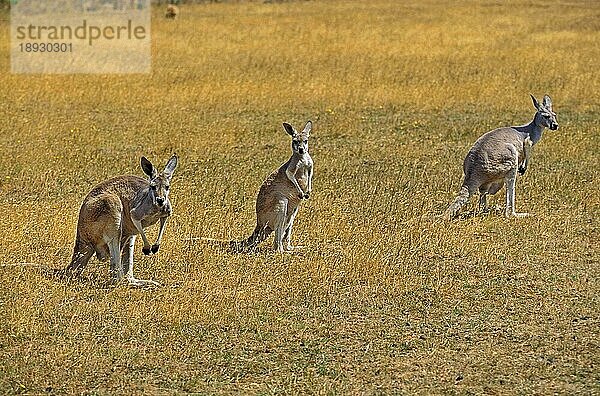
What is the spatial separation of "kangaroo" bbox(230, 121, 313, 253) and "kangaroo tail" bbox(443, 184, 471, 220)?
2139mm

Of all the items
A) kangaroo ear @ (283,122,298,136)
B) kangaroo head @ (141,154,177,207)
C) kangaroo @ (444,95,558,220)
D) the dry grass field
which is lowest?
the dry grass field

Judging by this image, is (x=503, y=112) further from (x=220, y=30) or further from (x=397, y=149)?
(x=220, y=30)

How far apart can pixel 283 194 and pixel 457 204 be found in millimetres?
2538

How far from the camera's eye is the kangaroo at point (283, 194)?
972 cm

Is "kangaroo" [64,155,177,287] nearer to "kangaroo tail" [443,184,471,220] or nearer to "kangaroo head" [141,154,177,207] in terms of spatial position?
"kangaroo head" [141,154,177,207]

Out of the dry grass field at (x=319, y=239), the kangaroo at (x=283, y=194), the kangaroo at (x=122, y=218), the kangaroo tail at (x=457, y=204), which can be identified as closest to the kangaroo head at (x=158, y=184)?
the kangaroo at (x=122, y=218)

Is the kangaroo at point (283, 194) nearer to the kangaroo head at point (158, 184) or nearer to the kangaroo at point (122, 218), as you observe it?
the kangaroo at point (122, 218)

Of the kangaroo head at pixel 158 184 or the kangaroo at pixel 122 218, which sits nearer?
the kangaroo head at pixel 158 184

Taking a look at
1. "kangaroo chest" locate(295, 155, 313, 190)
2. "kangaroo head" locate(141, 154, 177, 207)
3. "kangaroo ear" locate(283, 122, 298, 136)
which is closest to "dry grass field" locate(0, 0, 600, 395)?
"kangaroo chest" locate(295, 155, 313, 190)

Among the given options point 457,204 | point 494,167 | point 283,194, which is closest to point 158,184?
point 283,194

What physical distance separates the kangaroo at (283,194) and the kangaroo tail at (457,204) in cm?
214

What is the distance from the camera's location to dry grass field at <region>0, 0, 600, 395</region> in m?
7.05

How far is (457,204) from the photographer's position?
1138cm

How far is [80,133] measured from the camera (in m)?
16.9
